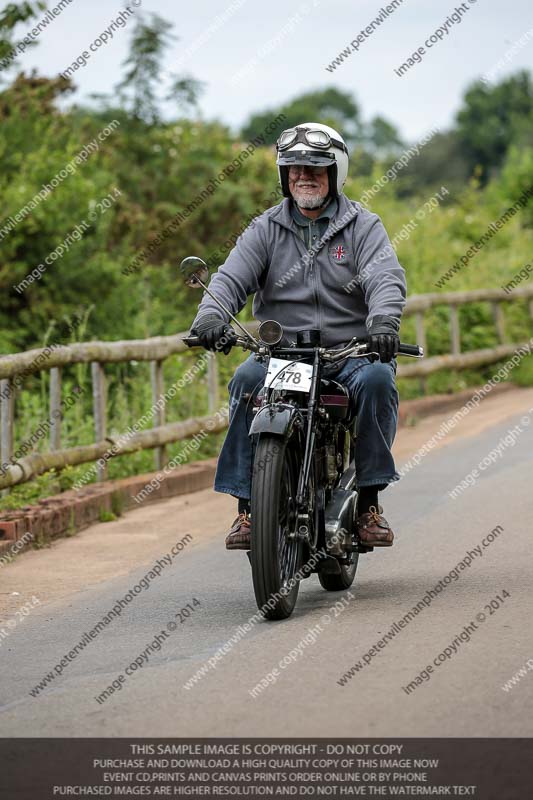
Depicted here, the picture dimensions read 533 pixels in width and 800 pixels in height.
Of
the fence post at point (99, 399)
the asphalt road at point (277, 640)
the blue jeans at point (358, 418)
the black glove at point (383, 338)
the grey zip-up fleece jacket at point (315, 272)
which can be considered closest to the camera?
the asphalt road at point (277, 640)

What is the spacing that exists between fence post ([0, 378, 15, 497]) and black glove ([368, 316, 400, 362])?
3561mm

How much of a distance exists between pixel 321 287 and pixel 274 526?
1.40m

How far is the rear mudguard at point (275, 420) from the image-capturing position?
250 inches

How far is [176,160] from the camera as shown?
2133 centimetres

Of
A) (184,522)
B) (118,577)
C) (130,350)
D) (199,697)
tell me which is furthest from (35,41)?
(199,697)

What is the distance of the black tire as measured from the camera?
24.0 feet

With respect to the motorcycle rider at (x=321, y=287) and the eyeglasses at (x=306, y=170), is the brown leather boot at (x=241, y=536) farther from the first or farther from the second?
the eyeglasses at (x=306, y=170)

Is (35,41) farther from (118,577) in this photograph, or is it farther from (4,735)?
(4,735)

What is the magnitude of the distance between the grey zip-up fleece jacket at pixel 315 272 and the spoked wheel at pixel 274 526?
2.64 feet

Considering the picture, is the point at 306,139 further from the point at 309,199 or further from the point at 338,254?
the point at 338,254

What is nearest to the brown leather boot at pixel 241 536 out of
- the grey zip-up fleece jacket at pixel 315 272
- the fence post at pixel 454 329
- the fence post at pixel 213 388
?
the grey zip-up fleece jacket at pixel 315 272

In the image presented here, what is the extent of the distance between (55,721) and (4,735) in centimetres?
21

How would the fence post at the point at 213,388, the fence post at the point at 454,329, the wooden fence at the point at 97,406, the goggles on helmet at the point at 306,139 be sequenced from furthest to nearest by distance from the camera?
the fence post at the point at 454,329, the fence post at the point at 213,388, the wooden fence at the point at 97,406, the goggles on helmet at the point at 306,139

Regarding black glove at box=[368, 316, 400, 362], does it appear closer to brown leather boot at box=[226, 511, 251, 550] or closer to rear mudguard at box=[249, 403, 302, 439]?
rear mudguard at box=[249, 403, 302, 439]
